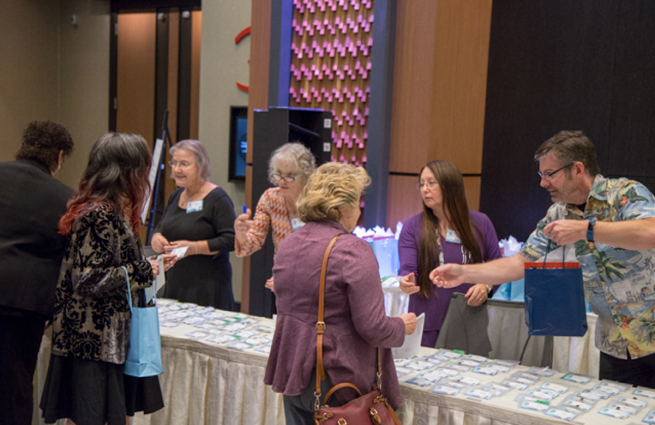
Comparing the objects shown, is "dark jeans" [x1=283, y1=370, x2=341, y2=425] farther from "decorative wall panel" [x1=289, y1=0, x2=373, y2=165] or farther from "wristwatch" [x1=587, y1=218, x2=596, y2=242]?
"decorative wall panel" [x1=289, y1=0, x2=373, y2=165]

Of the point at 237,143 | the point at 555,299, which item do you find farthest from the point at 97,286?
the point at 237,143

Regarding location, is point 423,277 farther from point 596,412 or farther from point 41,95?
point 41,95

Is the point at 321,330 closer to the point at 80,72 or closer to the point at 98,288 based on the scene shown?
the point at 98,288

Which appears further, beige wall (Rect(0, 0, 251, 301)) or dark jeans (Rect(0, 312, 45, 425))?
beige wall (Rect(0, 0, 251, 301))

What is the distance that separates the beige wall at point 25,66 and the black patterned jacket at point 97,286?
564 cm

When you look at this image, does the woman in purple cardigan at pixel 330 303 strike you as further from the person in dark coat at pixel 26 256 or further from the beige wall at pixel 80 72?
the beige wall at pixel 80 72

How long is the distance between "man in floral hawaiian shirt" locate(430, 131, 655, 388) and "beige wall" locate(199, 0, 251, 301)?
4.65m

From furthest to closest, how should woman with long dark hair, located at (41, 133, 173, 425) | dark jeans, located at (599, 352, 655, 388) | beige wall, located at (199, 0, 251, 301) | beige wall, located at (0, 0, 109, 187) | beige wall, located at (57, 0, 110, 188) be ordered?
1. beige wall, located at (57, 0, 110, 188)
2. beige wall, located at (0, 0, 109, 187)
3. beige wall, located at (199, 0, 251, 301)
4. dark jeans, located at (599, 352, 655, 388)
5. woman with long dark hair, located at (41, 133, 173, 425)

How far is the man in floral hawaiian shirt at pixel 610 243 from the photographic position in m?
2.07

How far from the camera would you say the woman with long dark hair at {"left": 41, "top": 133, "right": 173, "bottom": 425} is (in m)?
2.15

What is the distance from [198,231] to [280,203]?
21.6 inches

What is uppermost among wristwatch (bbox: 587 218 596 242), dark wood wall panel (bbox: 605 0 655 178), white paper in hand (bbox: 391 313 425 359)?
dark wood wall panel (bbox: 605 0 655 178)

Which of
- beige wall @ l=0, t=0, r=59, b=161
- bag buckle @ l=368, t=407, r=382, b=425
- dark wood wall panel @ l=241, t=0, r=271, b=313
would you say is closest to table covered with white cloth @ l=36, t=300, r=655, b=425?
bag buckle @ l=368, t=407, r=382, b=425

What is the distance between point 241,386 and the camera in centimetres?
250
